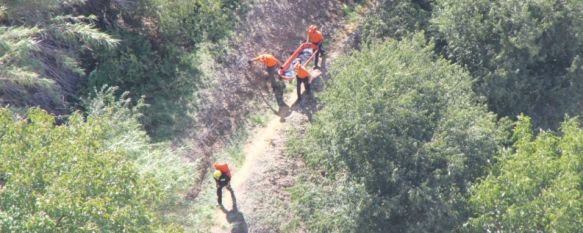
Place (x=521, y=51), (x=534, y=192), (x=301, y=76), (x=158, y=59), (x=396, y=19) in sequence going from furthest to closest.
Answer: (x=396, y=19) < (x=158, y=59) < (x=301, y=76) < (x=521, y=51) < (x=534, y=192)

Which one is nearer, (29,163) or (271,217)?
(29,163)

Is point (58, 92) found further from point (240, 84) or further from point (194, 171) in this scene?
point (240, 84)

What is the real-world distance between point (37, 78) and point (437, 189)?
490 inches

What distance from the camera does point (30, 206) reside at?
17.8 m

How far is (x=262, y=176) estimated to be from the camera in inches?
1093

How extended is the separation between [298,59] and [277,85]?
4.75 feet

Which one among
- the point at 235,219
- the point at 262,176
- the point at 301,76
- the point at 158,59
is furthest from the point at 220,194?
the point at 158,59

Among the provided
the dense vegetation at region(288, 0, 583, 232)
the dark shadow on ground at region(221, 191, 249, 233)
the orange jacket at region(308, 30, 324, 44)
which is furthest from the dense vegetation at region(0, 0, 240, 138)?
the dense vegetation at region(288, 0, 583, 232)

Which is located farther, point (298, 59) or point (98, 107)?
point (298, 59)

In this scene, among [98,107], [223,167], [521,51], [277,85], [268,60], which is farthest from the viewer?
[277,85]

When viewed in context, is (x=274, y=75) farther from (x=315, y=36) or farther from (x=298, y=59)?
(x=315, y=36)

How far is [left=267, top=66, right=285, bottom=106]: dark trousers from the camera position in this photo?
3023 centimetres

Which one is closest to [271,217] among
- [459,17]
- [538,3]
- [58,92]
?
[58,92]

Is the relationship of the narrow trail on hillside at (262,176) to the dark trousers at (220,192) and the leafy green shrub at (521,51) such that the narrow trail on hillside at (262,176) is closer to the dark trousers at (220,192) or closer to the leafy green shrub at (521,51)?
the dark trousers at (220,192)
